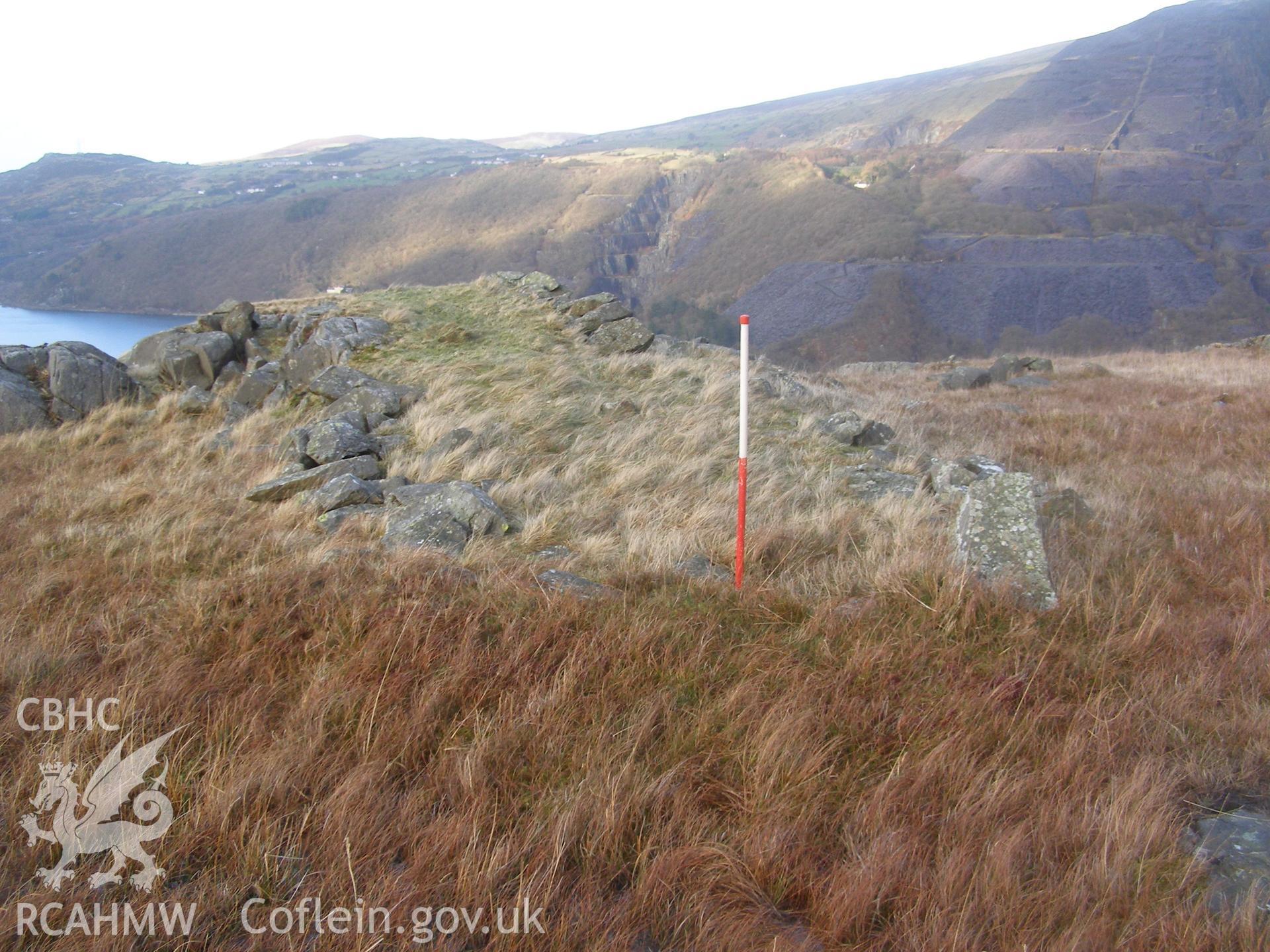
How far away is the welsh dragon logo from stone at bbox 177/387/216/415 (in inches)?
325

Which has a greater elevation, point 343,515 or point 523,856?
point 343,515

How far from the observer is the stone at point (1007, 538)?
3.91 meters

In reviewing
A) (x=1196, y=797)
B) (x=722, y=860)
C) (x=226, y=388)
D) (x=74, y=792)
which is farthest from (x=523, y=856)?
(x=226, y=388)

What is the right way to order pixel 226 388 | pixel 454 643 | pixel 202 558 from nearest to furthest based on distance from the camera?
pixel 454 643 → pixel 202 558 → pixel 226 388

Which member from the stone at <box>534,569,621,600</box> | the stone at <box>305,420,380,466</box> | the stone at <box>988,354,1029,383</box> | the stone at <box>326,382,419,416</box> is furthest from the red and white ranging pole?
the stone at <box>988,354,1029,383</box>

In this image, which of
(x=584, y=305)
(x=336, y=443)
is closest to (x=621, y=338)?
(x=584, y=305)

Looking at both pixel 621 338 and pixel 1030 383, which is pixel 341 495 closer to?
pixel 621 338

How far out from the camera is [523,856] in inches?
A: 86.0

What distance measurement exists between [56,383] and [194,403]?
196cm

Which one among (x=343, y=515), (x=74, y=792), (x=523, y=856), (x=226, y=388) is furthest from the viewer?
(x=226, y=388)

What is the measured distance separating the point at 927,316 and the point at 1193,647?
2259 inches

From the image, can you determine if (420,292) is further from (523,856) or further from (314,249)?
(314,249)

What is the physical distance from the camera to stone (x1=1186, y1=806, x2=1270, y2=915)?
2127 millimetres

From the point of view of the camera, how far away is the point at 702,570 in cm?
433
